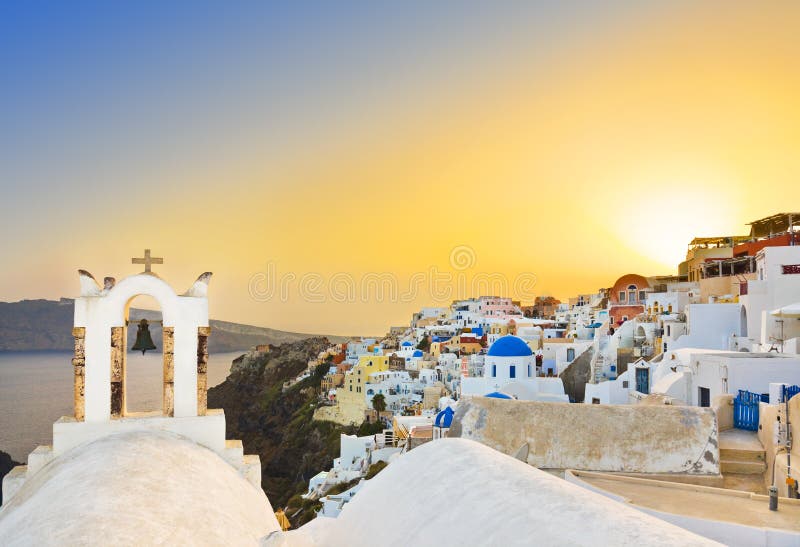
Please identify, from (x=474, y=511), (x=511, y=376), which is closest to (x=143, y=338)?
(x=474, y=511)

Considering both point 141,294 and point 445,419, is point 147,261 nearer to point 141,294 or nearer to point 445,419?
point 141,294

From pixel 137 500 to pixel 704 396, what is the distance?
14.1m

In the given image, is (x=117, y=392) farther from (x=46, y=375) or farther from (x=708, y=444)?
(x=46, y=375)

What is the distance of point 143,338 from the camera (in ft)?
24.7

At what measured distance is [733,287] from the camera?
93.4ft

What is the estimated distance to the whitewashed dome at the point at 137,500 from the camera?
3621 mm

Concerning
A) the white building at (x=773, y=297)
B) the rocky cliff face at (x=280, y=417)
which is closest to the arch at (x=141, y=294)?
the white building at (x=773, y=297)

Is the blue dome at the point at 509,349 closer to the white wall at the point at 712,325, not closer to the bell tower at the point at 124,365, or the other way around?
the white wall at the point at 712,325

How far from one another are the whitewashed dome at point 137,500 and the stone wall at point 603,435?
342cm

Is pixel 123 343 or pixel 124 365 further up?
pixel 123 343

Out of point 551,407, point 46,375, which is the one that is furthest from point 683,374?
point 46,375

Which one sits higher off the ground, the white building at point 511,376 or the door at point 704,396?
the door at point 704,396

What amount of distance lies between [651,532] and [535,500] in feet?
2.92

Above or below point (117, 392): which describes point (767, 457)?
below
